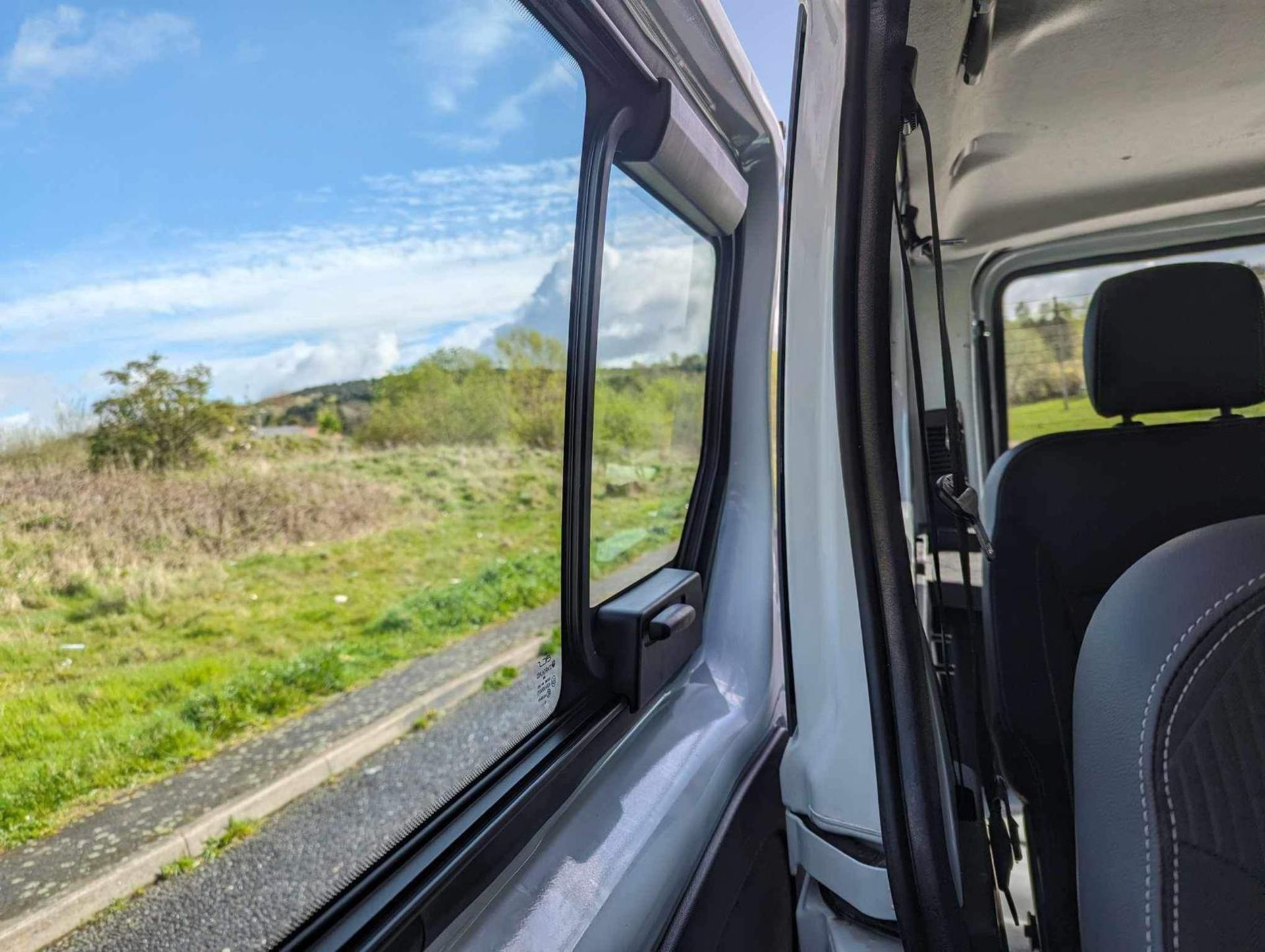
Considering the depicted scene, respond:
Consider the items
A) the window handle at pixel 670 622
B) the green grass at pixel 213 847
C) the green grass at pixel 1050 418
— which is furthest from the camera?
the green grass at pixel 1050 418

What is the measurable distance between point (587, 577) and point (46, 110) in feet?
4.24

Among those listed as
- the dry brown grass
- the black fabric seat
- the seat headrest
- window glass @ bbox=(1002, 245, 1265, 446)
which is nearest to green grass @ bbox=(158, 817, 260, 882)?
the dry brown grass

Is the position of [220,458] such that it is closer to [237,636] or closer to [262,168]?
[237,636]

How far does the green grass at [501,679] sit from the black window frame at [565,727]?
19 cm

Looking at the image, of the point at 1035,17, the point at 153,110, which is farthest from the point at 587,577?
the point at 1035,17

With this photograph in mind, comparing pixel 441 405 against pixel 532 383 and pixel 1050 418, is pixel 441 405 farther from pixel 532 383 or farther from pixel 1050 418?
pixel 1050 418

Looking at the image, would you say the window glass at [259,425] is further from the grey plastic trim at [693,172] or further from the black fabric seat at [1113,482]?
the black fabric seat at [1113,482]

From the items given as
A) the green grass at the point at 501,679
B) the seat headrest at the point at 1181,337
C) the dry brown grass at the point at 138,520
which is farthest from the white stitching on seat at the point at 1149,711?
the green grass at the point at 501,679

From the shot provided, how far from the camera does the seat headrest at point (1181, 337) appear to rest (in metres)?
1.77

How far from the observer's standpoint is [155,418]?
1.00m

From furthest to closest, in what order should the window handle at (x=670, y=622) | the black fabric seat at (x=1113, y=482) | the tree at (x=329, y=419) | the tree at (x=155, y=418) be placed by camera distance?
the window handle at (x=670, y=622), the black fabric seat at (x=1113, y=482), the tree at (x=329, y=419), the tree at (x=155, y=418)

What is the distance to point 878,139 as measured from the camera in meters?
1.03

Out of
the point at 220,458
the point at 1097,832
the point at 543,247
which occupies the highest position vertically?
the point at 543,247

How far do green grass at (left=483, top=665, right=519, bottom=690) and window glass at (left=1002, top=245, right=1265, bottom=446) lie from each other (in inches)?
88.8
